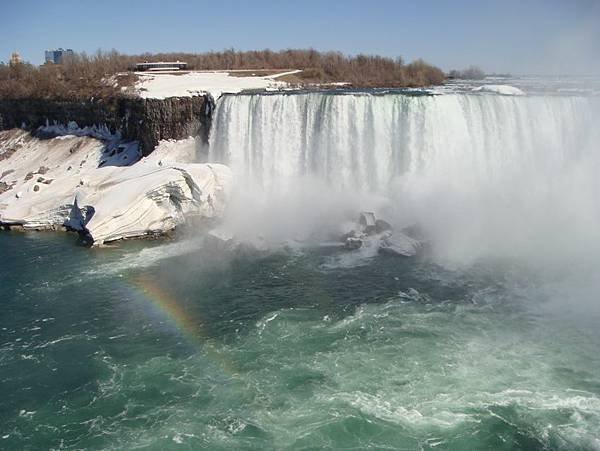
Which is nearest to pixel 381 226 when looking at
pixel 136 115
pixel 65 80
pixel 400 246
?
pixel 400 246

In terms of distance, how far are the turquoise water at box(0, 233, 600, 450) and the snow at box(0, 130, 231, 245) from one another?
119 inches

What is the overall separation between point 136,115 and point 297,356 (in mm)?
20034

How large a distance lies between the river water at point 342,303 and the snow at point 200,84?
371cm

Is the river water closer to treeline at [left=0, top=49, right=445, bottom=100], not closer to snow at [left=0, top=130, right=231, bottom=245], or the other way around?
snow at [left=0, top=130, right=231, bottom=245]

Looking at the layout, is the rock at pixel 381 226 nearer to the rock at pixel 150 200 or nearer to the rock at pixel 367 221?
the rock at pixel 367 221

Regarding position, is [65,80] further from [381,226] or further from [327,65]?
[381,226]

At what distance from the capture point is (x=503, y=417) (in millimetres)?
10164

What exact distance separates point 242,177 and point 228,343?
12923 mm

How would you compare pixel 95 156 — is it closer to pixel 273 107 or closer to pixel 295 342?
pixel 273 107

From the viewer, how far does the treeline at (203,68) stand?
1364 inches

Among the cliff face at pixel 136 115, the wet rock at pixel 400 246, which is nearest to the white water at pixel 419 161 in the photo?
the wet rock at pixel 400 246

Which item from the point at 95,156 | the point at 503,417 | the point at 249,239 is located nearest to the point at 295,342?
the point at 503,417

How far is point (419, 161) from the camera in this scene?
Result: 23562 millimetres

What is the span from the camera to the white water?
21.8 meters
